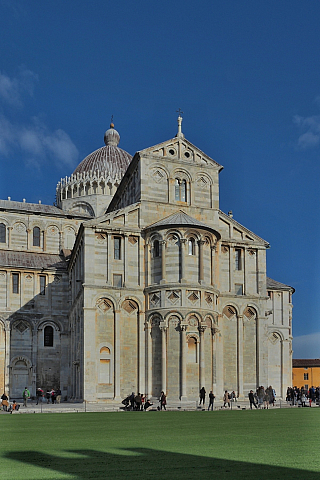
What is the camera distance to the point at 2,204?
65688 millimetres

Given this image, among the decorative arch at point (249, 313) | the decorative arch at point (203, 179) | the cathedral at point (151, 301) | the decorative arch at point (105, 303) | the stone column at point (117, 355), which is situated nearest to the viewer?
the stone column at point (117, 355)

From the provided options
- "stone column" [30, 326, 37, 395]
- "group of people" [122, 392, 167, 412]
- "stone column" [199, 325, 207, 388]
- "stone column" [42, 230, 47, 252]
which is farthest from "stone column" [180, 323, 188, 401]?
"stone column" [42, 230, 47, 252]

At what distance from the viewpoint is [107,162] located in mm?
74000

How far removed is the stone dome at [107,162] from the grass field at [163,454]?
56.6m

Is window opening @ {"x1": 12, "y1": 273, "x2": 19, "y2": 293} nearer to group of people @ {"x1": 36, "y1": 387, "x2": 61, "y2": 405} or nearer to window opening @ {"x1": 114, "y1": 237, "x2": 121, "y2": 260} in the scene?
group of people @ {"x1": 36, "y1": 387, "x2": 61, "y2": 405}

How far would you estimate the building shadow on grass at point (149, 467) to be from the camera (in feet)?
31.7

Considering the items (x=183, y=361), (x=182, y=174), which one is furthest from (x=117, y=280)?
(x=182, y=174)

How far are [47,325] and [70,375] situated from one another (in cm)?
606

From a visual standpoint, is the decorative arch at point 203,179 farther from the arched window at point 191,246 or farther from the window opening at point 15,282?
the window opening at point 15,282

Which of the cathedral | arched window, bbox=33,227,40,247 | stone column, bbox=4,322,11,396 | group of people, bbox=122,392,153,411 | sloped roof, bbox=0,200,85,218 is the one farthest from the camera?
sloped roof, bbox=0,200,85,218

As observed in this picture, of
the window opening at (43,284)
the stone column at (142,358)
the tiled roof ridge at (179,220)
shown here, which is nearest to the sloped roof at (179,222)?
the tiled roof ridge at (179,220)

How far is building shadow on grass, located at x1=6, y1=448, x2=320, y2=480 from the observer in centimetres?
965

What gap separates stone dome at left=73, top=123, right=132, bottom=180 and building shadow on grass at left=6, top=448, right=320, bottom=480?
201 ft

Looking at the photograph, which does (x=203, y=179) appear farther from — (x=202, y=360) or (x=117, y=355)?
(x=117, y=355)
